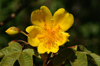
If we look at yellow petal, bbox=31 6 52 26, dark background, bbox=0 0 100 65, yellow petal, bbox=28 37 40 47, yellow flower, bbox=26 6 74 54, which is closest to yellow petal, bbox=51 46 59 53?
yellow flower, bbox=26 6 74 54

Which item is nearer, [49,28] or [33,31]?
[33,31]

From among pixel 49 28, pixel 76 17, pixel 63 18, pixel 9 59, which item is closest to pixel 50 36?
pixel 49 28

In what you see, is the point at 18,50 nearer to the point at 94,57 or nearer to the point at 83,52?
the point at 83,52

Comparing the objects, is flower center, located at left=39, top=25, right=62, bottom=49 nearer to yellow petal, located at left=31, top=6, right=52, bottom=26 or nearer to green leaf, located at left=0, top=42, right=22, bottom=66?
yellow petal, located at left=31, top=6, right=52, bottom=26

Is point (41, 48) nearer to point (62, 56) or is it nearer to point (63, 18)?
point (62, 56)

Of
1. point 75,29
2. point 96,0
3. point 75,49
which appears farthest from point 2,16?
point 75,49

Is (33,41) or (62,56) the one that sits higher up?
(33,41)

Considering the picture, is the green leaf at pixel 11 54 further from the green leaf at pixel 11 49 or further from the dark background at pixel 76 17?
the dark background at pixel 76 17
